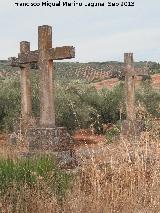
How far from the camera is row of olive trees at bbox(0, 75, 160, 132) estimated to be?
65.5 ft

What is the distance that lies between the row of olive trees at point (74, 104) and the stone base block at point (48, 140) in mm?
7114

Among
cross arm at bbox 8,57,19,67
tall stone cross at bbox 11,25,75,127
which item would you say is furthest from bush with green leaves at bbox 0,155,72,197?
cross arm at bbox 8,57,19,67

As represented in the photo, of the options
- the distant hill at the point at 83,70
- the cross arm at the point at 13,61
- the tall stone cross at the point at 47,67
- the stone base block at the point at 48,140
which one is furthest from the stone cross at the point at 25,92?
→ the distant hill at the point at 83,70

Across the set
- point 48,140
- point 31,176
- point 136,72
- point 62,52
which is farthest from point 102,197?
point 136,72

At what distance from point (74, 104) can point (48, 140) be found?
11831 millimetres

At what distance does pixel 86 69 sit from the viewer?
69.1m

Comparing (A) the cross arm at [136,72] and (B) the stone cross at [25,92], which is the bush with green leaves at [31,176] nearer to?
(B) the stone cross at [25,92]

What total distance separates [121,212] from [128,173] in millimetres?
974

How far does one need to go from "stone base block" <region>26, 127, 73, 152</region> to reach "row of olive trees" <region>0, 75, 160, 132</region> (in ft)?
23.3

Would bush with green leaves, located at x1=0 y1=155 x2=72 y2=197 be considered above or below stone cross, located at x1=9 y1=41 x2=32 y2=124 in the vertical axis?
below

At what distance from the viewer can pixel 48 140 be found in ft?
31.4

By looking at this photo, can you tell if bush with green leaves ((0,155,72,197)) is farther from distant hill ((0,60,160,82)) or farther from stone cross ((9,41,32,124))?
distant hill ((0,60,160,82))

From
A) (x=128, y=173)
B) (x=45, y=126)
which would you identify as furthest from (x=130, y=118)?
(x=128, y=173)

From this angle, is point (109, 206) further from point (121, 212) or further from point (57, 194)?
point (57, 194)
